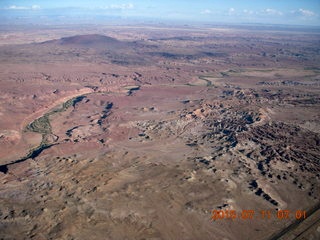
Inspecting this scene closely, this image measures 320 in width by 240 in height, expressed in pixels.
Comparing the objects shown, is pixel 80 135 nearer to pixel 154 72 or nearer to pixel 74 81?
pixel 74 81

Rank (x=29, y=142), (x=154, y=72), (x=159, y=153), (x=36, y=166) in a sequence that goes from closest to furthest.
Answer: (x=36, y=166) < (x=159, y=153) < (x=29, y=142) < (x=154, y=72)

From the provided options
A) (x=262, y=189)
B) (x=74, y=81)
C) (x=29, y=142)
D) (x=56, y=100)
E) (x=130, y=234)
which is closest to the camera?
(x=130, y=234)

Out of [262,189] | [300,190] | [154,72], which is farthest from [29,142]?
[154,72]

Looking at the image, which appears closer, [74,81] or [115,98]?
[115,98]
